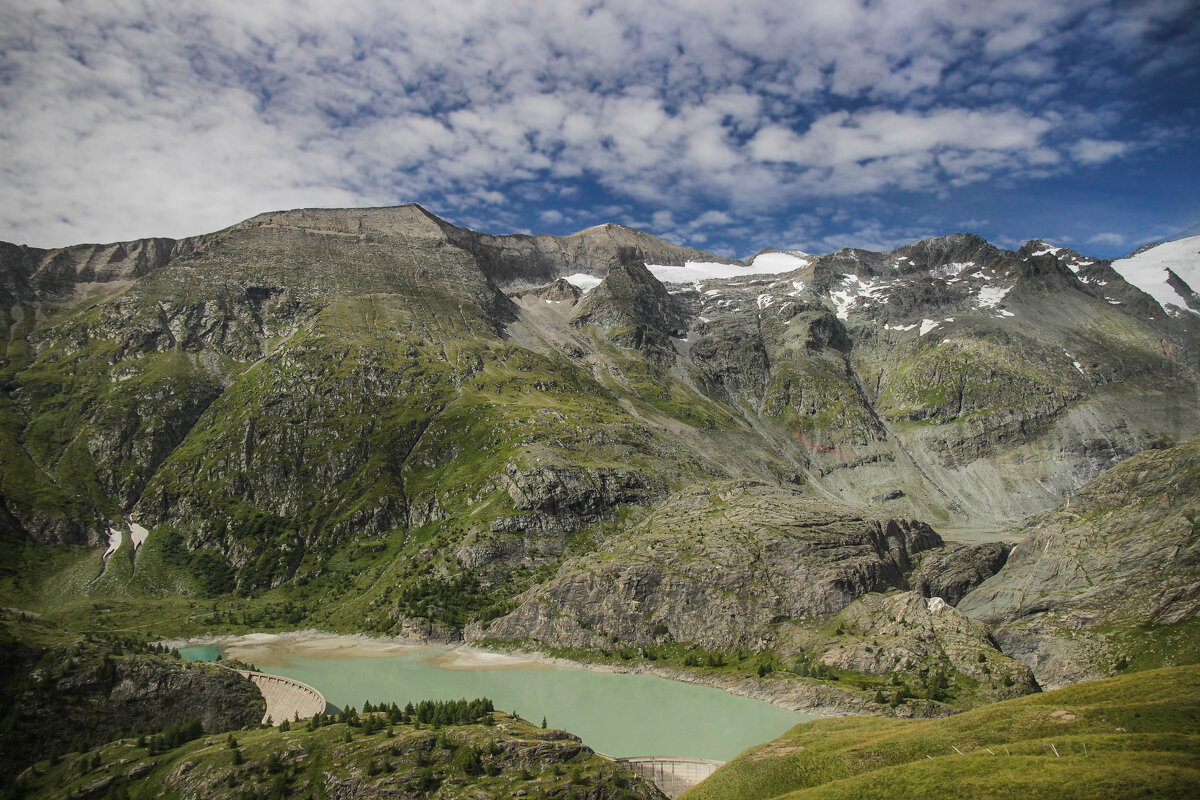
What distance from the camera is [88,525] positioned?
15800 centimetres

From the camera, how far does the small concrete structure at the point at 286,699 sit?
71.8 m

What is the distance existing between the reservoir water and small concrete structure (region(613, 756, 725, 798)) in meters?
5.55

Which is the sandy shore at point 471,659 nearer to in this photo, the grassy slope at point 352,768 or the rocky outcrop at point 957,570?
the grassy slope at point 352,768

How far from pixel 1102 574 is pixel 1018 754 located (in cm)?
7008

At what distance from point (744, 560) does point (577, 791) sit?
232 ft

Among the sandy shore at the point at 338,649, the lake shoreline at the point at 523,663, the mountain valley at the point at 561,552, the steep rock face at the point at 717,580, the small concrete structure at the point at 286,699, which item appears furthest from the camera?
the sandy shore at the point at 338,649

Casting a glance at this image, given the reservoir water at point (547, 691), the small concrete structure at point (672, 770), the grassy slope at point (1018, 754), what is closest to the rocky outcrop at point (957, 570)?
the reservoir water at point (547, 691)

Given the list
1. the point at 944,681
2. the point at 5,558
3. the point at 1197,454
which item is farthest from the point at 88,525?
the point at 1197,454

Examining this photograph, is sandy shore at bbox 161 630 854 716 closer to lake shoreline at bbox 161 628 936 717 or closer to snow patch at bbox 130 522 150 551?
lake shoreline at bbox 161 628 936 717

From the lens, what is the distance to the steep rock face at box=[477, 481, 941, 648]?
10419 centimetres

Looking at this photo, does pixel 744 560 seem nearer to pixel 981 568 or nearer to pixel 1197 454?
pixel 981 568

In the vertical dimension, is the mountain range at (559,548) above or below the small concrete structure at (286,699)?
above

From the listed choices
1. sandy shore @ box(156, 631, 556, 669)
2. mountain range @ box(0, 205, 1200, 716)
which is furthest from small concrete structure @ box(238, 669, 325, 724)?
mountain range @ box(0, 205, 1200, 716)

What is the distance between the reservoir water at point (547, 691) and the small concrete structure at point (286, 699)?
8.39 metres
